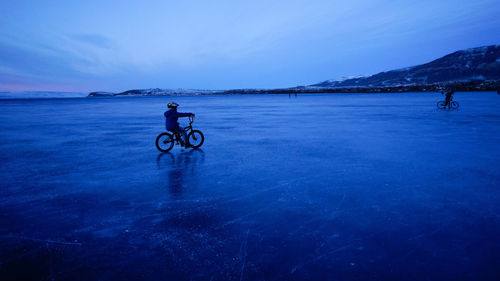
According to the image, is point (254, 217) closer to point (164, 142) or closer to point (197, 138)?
point (164, 142)

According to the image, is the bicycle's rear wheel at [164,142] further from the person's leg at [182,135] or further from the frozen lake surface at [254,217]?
the frozen lake surface at [254,217]

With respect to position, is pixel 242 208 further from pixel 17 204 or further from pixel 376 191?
pixel 17 204

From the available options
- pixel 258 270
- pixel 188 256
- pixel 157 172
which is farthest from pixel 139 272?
pixel 157 172

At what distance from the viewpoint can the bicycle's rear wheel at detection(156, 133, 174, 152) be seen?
31.5 feet

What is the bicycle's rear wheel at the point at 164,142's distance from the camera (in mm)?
9591

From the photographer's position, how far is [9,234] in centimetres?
400

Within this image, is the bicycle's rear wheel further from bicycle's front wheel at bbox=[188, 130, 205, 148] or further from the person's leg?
bicycle's front wheel at bbox=[188, 130, 205, 148]

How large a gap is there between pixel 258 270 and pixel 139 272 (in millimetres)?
1293

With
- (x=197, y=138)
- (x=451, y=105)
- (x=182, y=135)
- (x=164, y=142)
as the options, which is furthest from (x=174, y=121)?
(x=451, y=105)

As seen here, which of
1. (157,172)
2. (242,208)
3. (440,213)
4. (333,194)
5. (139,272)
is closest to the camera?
(139,272)

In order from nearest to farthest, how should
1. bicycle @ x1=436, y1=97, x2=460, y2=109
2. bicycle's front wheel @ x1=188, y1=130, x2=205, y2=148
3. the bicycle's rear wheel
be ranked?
the bicycle's rear wheel
bicycle's front wheel @ x1=188, y1=130, x2=205, y2=148
bicycle @ x1=436, y1=97, x2=460, y2=109

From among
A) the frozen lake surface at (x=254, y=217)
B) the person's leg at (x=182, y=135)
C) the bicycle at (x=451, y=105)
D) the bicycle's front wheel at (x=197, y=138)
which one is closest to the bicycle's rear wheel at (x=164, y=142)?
the person's leg at (x=182, y=135)

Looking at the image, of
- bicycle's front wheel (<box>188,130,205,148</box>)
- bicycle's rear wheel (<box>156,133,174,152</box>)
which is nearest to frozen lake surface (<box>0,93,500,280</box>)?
bicycle's rear wheel (<box>156,133,174,152</box>)

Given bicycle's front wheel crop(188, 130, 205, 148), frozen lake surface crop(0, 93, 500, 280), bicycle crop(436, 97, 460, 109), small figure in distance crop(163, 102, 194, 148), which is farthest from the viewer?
bicycle crop(436, 97, 460, 109)
